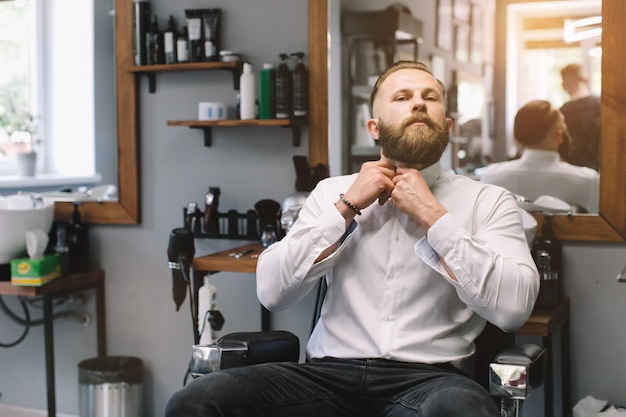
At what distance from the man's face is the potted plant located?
7.73ft

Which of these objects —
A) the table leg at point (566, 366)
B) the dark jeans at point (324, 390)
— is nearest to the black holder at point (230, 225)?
the dark jeans at point (324, 390)

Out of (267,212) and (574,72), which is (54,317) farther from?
(574,72)

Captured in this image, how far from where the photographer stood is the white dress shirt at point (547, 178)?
105 inches

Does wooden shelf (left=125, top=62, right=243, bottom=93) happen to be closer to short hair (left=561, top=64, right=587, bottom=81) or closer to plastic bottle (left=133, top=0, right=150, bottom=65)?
plastic bottle (left=133, top=0, right=150, bottom=65)

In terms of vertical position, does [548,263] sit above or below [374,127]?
below

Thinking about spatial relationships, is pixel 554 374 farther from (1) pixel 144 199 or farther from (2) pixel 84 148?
(2) pixel 84 148

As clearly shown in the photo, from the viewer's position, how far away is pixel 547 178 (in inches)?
108

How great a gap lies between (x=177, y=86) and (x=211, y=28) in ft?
1.00

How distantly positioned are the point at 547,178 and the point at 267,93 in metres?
1.08

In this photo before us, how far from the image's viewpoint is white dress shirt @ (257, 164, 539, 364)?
6.23 feet

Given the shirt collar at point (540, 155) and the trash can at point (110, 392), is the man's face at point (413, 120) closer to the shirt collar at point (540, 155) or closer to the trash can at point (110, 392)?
the shirt collar at point (540, 155)

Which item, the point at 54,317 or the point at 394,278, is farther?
the point at 54,317

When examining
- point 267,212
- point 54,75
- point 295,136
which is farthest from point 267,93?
point 54,75

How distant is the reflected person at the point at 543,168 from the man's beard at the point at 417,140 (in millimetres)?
744
